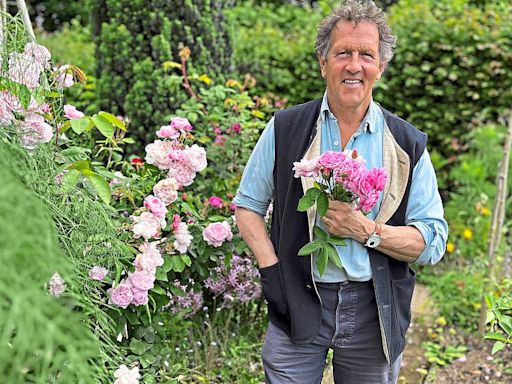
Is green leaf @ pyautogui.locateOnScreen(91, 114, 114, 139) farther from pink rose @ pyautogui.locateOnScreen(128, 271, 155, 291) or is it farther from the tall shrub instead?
the tall shrub

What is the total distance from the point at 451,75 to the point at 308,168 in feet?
13.8

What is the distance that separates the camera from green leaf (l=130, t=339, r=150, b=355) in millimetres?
2344

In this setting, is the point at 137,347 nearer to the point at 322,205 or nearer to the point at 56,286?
the point at 322,205

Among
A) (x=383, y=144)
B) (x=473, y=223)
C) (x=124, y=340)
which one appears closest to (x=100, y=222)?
(x=124, y=340)

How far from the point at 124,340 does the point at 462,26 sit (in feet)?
14.6

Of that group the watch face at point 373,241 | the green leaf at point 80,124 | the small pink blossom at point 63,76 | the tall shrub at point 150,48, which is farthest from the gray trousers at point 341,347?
the tall shrub at point 150,48

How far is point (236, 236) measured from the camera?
282 cm

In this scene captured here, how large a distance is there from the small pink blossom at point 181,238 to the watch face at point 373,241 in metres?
0.63

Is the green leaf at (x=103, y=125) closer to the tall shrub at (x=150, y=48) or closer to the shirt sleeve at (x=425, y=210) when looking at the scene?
the shirt sleeve at (x=425, y=210)

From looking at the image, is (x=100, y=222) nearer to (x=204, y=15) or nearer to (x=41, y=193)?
(x=41, y=193)

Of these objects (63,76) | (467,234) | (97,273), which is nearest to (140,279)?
(97,273)

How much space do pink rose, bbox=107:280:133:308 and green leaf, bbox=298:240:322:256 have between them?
1.70ft

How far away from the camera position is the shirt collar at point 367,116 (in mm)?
2186

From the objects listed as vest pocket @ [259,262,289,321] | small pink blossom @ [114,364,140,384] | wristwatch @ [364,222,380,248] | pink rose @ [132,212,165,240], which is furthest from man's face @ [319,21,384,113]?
small pink blossom @ [114,364,140,384]
